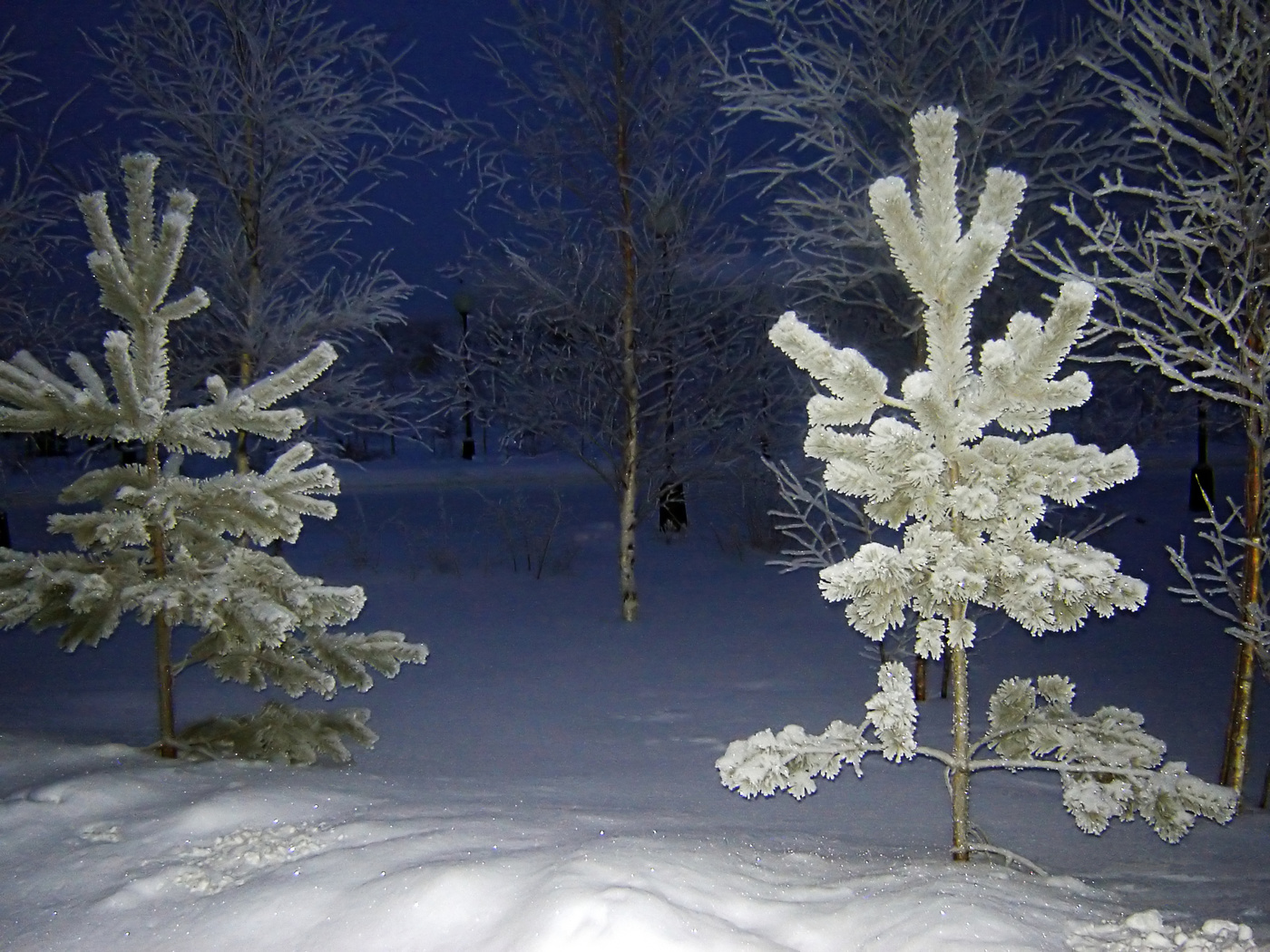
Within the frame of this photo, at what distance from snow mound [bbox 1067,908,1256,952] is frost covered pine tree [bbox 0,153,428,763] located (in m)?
3.61

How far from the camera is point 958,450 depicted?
3396mm

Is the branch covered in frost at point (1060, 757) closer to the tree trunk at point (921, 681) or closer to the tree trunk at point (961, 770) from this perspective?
the tree trunk at point (961, 770)

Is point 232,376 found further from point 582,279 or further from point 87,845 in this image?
point 87,845

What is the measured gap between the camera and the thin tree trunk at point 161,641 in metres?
5.08

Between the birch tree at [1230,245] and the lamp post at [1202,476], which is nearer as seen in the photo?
the birch tree at [1230,245]

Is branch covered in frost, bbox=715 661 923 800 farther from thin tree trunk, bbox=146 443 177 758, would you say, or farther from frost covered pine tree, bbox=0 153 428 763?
thin tree trunk, bbox=146 443 177 758

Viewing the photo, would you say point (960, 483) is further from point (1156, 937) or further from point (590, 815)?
point (590, 815)

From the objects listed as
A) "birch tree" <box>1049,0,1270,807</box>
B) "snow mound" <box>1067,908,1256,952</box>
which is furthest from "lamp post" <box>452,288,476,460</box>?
"snow mound" <box>1067,908,1256,952</box>

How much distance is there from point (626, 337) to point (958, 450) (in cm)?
787

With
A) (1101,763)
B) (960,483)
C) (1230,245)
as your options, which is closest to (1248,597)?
(1230,245)

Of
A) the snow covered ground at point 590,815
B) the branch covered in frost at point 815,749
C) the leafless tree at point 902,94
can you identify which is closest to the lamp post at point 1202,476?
the snow covered ground at point 590,815

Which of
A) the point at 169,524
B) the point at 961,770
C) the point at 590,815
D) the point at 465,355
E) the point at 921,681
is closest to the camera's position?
the point at 961,770

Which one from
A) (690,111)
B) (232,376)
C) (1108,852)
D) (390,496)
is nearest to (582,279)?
(690,111)

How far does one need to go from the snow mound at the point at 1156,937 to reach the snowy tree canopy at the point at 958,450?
907mm
